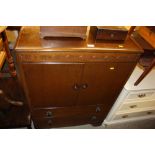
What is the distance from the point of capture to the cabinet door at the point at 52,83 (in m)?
0.90

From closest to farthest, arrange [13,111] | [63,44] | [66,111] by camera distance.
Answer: [63,44] → [13,111] → [66,111]

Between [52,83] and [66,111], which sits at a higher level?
[52,83]

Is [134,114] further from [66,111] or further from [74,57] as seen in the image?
[74,57]

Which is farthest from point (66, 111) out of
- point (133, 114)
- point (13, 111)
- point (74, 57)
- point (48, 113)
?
point (133, 114)

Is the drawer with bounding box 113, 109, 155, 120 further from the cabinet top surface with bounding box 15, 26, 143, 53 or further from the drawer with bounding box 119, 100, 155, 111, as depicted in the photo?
the cabinet top surface with bounding box 15, 26, 143, 53

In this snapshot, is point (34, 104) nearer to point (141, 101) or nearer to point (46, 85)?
point (46, 85)

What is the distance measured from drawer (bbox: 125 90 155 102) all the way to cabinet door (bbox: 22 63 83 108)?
20.8 inches

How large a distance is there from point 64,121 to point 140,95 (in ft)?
2.61

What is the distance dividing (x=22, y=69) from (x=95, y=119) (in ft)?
3.15

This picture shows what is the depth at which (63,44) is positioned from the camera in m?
0.84

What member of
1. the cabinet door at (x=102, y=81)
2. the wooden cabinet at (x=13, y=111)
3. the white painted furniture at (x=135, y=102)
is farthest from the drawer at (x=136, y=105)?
the wooden cabinet at (x=13, y=111)

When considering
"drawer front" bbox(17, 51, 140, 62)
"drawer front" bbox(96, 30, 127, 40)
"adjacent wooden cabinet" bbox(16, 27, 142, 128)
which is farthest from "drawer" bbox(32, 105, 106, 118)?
"drawer front" bbox(96, 30, 127, 40)

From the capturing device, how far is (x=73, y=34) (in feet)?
2.85
